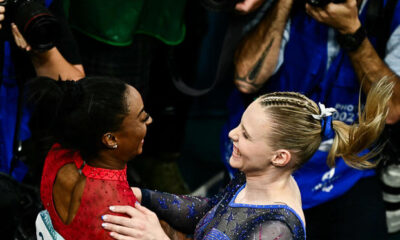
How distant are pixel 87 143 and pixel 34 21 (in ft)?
1.93

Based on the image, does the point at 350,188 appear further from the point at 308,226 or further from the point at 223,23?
the point at 223,23

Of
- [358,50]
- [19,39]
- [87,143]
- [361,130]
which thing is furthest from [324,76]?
[19,39]

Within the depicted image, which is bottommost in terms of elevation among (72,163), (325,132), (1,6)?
(72,163)

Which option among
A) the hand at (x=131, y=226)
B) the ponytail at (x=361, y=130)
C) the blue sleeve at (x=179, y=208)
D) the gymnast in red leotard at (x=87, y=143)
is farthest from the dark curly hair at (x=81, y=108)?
the ponytail at (x=361, y=130)

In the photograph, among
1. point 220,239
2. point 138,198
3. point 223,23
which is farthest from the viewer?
point 223,23

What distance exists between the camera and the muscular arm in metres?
2.62

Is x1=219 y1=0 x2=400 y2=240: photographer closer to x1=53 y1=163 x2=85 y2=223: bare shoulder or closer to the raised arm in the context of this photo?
the raised arm

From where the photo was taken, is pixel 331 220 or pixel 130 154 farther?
pixel 331 220

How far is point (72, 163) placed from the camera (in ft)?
6.55

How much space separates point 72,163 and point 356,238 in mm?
1270

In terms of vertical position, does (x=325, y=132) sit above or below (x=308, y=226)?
above

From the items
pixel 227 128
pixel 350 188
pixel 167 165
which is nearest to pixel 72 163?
pixel 227 128

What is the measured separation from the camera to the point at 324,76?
2600mm

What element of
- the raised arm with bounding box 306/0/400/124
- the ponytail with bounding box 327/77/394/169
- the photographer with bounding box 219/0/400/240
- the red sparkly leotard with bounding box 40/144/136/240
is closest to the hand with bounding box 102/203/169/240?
the red sparkly leotard with bounding box 40/144/136/240
